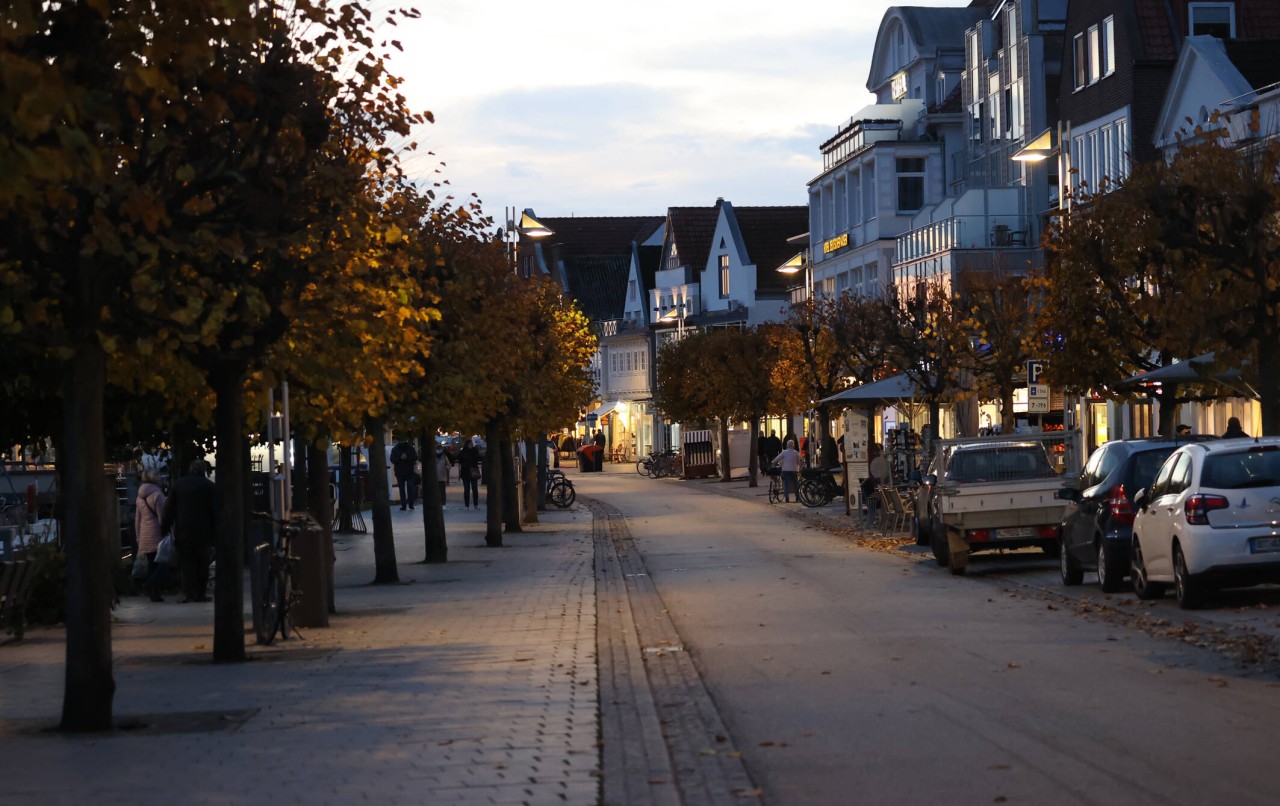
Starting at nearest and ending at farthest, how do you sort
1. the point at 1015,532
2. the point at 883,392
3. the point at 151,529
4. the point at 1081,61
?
the point at 151,529
the point at 1015,532
the point at 883,392
the point at 1081,61

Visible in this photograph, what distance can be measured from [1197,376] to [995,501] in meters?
4.01

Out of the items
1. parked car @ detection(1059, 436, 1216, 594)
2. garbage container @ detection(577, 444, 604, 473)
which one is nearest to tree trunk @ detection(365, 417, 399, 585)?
parked car @ detection(1059, 436, 1216, 594)

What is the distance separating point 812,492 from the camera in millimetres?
51875

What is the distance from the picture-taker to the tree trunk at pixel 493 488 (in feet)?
118

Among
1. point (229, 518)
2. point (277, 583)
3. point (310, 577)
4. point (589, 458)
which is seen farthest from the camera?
point (589, 458)

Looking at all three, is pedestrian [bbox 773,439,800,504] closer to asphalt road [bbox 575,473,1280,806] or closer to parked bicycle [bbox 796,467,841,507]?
parked bicycle [bbox 796,467,841,507]

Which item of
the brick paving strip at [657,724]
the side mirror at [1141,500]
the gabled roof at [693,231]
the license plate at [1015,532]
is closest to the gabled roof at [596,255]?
the gabled roof at [693,231]

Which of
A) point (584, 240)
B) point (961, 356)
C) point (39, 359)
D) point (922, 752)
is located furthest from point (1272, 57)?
point (584, 240)

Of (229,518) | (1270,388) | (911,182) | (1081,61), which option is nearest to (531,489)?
(1081,61)

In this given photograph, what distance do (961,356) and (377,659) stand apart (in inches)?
1173

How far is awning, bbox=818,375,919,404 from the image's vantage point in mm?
41000

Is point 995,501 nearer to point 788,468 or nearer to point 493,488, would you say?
point 493,488

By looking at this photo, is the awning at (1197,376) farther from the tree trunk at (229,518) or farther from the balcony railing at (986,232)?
the balcony railing at (986,232)

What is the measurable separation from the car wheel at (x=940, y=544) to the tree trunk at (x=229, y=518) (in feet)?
41.9
